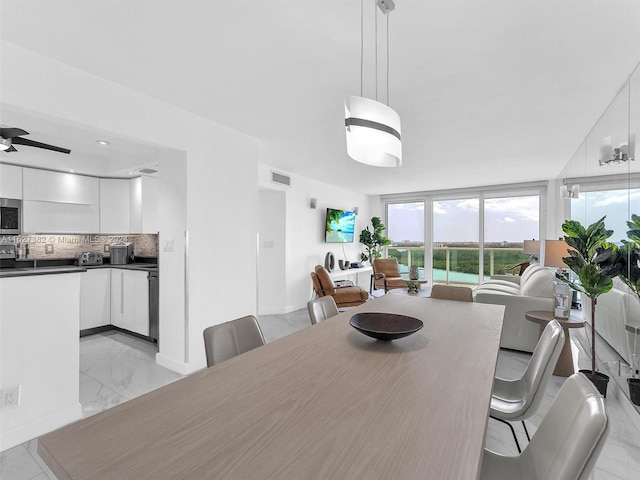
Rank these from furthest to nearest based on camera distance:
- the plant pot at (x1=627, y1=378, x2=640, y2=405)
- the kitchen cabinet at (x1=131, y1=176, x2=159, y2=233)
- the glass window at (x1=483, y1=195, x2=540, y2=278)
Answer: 1. the glass window at (x1=483, y1=195, x2=540, y2=278)
2. the kitchen cabinet at (x1=131, y1=176, x2=159, y2=233)
3. the plant pot at (x1=627, y1=378, x2=640, y2=405)

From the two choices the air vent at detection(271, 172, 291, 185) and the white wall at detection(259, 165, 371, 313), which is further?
the white wall at detection(259, 165, 371, 313)

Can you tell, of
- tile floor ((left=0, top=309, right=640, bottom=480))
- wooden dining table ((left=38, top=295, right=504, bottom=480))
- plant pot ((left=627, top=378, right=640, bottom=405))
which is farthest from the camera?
plant pot ((left=627, top=378, right=640, bottom=405))

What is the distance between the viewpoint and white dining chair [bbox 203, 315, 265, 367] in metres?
1.65

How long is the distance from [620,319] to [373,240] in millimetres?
5384

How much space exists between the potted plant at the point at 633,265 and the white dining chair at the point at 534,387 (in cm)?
102

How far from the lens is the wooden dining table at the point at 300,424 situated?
730 mm

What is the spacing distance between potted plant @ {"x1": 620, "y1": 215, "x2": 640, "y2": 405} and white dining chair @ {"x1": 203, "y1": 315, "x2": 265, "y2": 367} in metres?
2.50

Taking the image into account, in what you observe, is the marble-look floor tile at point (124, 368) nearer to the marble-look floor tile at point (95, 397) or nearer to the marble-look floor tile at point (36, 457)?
the marble-look floor tile at point (95, 397)

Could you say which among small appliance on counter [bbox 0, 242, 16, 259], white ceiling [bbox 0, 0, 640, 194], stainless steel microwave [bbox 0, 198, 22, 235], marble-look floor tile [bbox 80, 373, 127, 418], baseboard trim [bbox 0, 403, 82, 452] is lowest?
marble-look floor tile [bbox 80, 373, 127, 418]

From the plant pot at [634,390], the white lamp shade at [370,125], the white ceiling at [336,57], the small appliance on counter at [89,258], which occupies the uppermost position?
the white ceiling at [336,57]

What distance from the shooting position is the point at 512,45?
80.7 inches

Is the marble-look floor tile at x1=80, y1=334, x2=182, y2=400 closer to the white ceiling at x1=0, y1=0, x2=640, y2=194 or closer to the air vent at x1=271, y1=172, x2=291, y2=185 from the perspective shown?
the white ceiling at x1=0, y1=0, x2=640, y2=194

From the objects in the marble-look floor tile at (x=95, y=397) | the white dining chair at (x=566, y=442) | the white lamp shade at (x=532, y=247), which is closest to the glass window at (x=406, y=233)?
the white lamp shade at (x=532, y=247)

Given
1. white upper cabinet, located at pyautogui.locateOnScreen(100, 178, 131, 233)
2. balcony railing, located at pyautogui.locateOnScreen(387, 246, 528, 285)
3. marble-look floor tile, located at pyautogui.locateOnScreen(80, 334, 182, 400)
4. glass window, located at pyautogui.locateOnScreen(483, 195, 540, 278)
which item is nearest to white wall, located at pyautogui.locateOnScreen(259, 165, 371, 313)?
white upper cabinet, located at pyautogui.locateOnScreen(100, 178, 131, 233)
